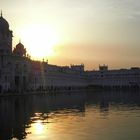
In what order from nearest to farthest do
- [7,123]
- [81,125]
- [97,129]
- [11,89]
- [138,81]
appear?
1. [97,129]
2. [81,125]
3. [7,123]
4. [11,89]
5. [138,81]

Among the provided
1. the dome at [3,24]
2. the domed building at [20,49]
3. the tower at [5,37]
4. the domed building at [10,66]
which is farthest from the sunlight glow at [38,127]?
the domed building at [20,49]

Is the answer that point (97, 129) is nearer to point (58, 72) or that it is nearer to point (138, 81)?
point (58, 72)

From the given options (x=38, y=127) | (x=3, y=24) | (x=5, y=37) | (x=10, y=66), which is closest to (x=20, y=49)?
(x=5, y=37)

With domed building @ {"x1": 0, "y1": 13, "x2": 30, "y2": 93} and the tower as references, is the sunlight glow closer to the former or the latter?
domed building @ {"x1": 0, "y1": 13, "x2": 30, "y2": 93}

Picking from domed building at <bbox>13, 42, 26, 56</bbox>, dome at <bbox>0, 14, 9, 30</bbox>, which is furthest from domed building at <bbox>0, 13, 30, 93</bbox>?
domed building at <bbox>13, 42, 26, 56</bbox>

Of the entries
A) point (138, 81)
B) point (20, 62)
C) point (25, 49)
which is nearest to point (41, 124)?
point (20, 62)

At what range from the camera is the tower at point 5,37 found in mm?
103188

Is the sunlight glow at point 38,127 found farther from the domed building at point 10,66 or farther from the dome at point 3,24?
the dome at point 3,24

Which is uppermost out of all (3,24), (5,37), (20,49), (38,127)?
(3,24)

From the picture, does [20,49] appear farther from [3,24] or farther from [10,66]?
[10,66]

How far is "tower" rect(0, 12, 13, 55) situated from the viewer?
103188 millimetres

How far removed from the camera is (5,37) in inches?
4131

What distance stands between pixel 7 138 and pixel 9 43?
269 ft

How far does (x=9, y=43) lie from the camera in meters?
106
